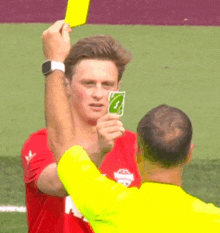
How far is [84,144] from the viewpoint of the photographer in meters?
3.51

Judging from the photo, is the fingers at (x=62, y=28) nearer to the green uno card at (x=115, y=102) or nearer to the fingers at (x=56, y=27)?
the fingers at (x=56, y=27)

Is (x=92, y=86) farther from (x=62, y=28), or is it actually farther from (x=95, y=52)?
(x=62, y=28)

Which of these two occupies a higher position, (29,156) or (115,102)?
(115,102)

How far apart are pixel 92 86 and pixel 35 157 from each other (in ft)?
2.74

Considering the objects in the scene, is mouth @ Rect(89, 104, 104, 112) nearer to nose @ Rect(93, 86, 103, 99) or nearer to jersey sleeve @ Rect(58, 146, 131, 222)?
nose @ Rect(93, 86, 103, 99)

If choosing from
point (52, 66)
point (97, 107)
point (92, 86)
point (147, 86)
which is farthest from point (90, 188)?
point (147, 86)

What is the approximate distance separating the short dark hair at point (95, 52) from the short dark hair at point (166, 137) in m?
1.82

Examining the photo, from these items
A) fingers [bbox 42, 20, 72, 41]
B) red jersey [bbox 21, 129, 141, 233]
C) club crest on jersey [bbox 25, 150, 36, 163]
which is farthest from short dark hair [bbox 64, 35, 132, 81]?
fingers [bbox 42, 20, 72, 41]

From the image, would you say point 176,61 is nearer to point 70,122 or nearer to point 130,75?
point 130,75

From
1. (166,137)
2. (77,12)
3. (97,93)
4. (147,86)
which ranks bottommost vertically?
(166,137)

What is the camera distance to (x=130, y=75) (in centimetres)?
1162

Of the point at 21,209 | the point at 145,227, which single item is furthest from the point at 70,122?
the point at 21,209

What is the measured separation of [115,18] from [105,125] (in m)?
10.7

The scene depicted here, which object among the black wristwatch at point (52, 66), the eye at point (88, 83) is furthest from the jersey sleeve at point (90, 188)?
the eye at point (88, 83)
